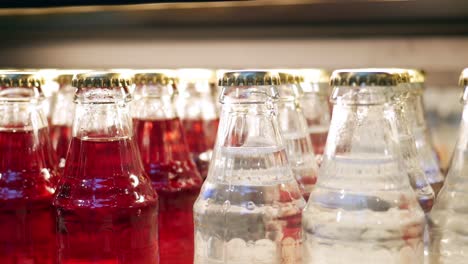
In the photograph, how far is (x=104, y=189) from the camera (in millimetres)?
784

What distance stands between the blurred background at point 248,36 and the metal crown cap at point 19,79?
1.07 feet

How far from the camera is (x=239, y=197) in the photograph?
0.73 metres

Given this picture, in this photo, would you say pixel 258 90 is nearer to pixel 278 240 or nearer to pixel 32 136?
pixel 278 240

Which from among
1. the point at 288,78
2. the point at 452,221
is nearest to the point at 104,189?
the point at 288,78

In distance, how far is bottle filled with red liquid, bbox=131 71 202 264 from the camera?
890 millimetres

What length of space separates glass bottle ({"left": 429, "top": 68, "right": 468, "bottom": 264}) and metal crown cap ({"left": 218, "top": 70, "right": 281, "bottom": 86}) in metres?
0.19

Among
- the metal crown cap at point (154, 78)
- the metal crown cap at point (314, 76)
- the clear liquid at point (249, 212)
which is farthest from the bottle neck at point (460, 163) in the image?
the metal crown cap at point (154, 78)

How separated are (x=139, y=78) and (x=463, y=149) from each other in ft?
1.36

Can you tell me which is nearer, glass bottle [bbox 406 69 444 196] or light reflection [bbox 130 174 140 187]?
light reflection [bbox 130 174 140 187]

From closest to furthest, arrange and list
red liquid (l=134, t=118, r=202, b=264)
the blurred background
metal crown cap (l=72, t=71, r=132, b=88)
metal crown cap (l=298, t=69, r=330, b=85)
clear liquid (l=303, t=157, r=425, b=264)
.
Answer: clear liquid (l=303, t=157, r=425, b=264) < metal crown cap (l=72, t=71, r=132, b=88) < red liquid (l=134, t=118, r=202, b=264) < metal crown cap (l=298, t=69, r=330, b=85) < the blurred background

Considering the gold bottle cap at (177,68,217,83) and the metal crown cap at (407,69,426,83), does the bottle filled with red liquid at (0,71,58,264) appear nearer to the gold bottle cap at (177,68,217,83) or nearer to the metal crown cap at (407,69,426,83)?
the gold bottle cap at (177,68,217,83)

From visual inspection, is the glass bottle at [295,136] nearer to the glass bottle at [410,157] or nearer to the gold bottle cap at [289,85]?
the gold bottle cap at [289,85]

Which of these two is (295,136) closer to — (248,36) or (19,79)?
(19,79)

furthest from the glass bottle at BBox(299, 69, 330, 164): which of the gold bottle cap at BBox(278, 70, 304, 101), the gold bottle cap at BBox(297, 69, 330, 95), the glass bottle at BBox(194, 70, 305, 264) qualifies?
the glass bottle at BBox(194, 70, 305, 264)
